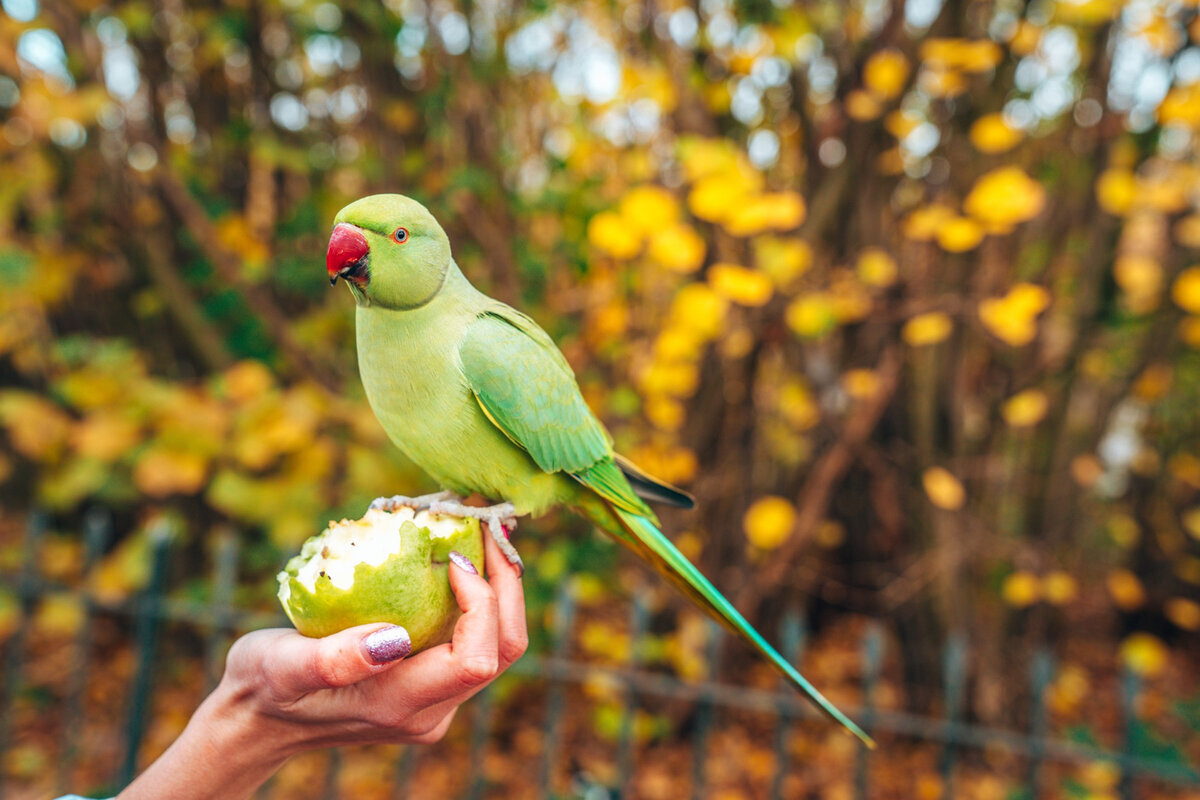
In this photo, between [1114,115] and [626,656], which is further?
[626,656]

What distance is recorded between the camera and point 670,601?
12.6ft

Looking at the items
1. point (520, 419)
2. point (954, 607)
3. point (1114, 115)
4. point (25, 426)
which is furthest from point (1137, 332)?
point (25, 426)

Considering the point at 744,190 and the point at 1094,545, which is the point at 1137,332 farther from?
the point at 744,190

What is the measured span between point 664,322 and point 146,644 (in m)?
2.52

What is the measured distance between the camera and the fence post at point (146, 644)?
9.95ft

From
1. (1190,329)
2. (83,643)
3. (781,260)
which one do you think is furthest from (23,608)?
(1190,329)

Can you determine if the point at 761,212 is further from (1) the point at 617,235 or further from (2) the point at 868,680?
(2) the point at 868,680

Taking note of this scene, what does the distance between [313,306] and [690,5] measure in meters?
2.26

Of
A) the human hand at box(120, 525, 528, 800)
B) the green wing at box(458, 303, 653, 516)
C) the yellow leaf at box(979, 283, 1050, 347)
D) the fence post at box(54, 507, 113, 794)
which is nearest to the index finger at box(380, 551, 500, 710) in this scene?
the human hand at box(120, 525, 528, 800)

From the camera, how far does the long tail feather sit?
1.23 meters

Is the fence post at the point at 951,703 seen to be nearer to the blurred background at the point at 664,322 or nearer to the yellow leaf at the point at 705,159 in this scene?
the blurred background at the point at 664,322

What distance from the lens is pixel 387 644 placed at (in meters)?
1.14

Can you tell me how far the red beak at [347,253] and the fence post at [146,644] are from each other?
240cm

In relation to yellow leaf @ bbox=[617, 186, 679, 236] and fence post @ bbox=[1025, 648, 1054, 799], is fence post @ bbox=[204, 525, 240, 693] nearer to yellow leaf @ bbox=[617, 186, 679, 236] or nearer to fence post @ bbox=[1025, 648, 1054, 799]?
yellow leaf @ bbox=[617, 186, 679, 236]
